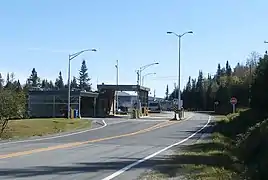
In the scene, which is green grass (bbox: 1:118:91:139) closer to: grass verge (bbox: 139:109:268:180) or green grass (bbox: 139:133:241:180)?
grass verge (bbox: 139:109:268:180)

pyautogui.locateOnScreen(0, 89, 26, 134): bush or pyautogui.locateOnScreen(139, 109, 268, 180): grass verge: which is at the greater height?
pyautogui.locateOnScreen(0, 89, 26, 134): bush

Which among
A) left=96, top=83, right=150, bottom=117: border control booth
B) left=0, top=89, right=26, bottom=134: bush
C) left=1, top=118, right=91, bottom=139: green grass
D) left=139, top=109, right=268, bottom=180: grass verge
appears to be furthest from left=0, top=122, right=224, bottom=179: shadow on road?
left=96, top=83, right=150, bottom=117: border control booth

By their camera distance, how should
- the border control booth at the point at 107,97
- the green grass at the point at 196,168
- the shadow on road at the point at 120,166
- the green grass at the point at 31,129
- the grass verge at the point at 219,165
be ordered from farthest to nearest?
the border control booth at the point at 107,97
the green grass at the point at 31,129
the shadow on road at the point at 120,166
the grass verge at the point at 219,165
the green grass at the point at 196,168

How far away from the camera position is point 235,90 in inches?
4328

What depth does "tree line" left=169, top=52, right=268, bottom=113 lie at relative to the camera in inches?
1572

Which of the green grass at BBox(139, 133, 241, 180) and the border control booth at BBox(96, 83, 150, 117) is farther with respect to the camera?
the border control booth at BBox(96, 83, 150, 117)

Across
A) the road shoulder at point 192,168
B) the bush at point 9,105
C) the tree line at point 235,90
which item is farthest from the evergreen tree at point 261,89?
the bush at point 9,105

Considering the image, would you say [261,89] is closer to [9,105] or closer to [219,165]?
[9,105]

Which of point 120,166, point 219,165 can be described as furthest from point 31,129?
point 219,165

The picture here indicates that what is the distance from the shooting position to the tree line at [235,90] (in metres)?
39.9

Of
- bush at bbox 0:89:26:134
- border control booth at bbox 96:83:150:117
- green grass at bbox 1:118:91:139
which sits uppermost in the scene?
border control booth at bbox 96:83:150:117

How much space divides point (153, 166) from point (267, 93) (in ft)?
73.7

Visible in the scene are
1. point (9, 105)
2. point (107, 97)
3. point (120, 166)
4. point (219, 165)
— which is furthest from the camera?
point (107, 97)

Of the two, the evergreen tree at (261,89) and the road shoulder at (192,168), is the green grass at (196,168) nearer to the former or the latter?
the road shoulder at (192,168)
